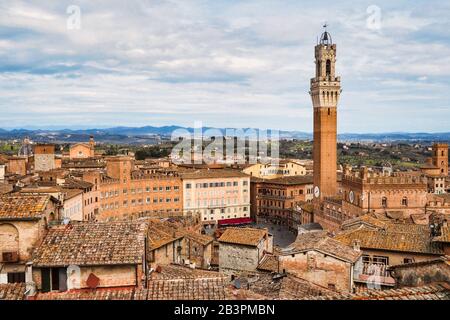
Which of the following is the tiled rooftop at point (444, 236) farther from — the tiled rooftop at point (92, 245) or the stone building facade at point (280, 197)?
the stone building facade at point (280, 197)

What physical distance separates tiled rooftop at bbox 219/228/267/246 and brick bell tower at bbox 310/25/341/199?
119ft

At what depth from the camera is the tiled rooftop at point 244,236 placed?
2891cm

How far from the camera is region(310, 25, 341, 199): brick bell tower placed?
65.5m

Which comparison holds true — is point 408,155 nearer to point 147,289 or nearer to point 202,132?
point 202,132

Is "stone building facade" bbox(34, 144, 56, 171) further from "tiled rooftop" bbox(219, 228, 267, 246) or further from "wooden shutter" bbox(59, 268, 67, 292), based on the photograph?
"wooden shutter" bbox(59, 268, 67, 292)

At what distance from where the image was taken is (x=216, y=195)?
3191 inches

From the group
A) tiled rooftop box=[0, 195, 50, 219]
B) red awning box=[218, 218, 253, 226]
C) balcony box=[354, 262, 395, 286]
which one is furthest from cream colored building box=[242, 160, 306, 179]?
tiled rooftop box=[0, 195, 50, 219]

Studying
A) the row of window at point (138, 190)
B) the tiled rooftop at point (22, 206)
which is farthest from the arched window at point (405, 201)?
the tiled rooftop at point (22, 206)

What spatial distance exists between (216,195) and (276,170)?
21.0m

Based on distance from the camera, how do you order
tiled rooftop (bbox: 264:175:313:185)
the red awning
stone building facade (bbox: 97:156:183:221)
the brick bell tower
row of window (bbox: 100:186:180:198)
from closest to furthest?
the brick bell tower → row of window (bbox: 100:186:180:198) → stone building facade (bbox: 97:156:183:221) → the red awning → tiled rooftop (bbox: 264:175:313:185)

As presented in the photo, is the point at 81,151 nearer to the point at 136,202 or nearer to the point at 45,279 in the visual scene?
the point at 136,202

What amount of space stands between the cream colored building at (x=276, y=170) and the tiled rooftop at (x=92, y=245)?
3085 inches

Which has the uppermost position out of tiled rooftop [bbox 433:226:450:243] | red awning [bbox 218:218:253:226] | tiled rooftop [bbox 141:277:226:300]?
tiled rooftop [bbox 141:277:226:300]
